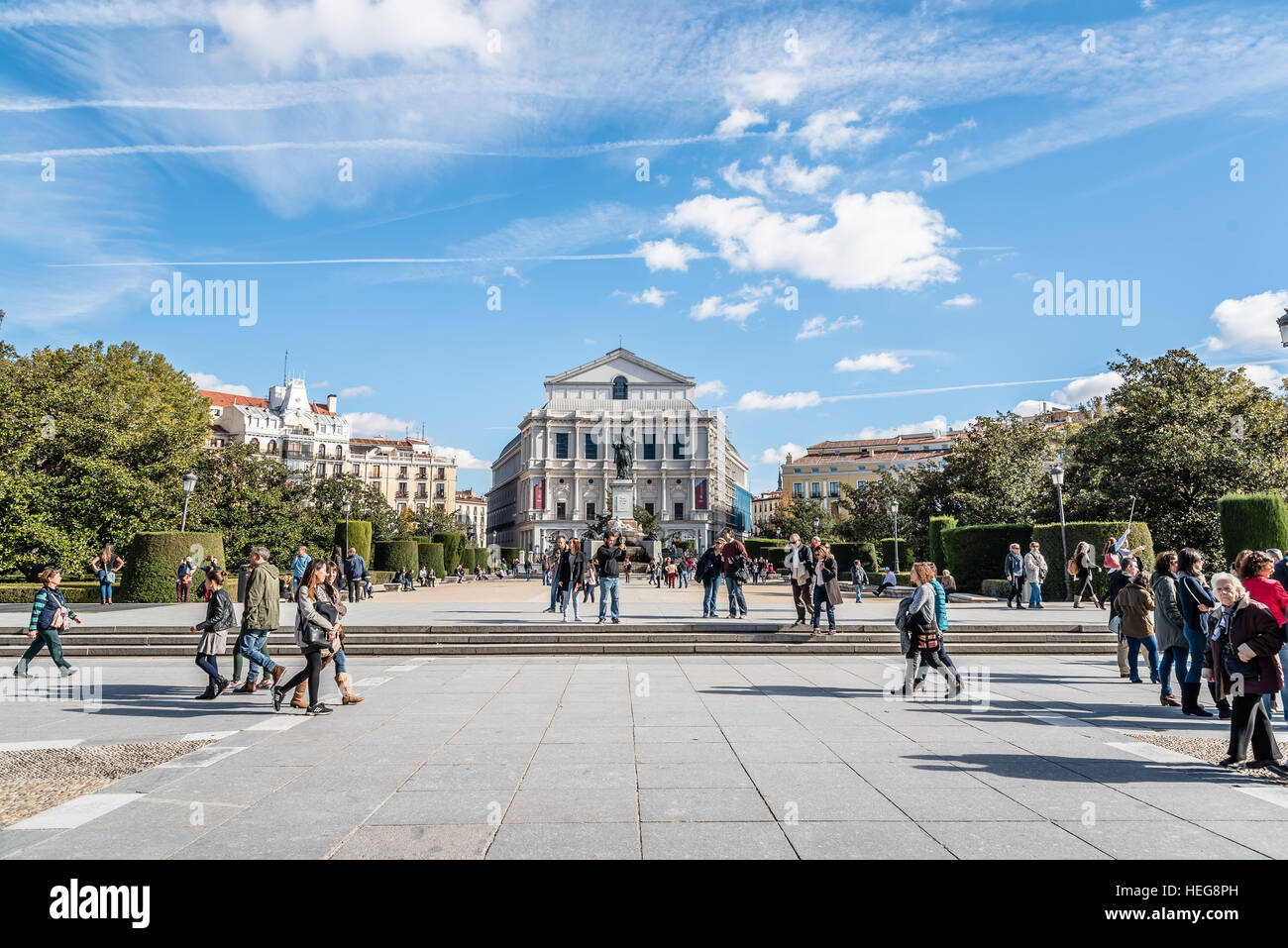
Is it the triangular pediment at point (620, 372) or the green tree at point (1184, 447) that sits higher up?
the triangular pediment at point (620, 372)

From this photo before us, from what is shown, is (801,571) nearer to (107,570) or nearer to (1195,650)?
(1195,650)

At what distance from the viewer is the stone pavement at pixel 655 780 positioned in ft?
15.1

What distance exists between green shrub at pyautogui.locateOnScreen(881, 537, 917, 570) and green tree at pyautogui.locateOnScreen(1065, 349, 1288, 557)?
22998mm

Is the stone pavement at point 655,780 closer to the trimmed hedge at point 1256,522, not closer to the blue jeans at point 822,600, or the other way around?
the blue jeans at point 822,600

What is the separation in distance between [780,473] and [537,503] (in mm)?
38401

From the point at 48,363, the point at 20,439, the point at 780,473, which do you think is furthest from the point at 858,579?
the point at 780,473

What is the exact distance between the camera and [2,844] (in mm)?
4539

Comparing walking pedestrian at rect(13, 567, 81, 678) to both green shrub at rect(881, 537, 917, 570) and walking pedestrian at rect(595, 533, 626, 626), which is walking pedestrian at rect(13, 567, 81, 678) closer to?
walking pedestrian at rect(595, 533, 626, 626)

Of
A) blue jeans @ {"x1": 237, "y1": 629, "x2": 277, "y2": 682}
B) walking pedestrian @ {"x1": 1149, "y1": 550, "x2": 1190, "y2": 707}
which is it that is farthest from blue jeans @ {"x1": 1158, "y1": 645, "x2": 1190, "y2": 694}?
blue jeans @ {"x1": 237, "y1": 629, "x2": 277, "y2": 682}

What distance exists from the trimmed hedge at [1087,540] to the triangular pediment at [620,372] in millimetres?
78147

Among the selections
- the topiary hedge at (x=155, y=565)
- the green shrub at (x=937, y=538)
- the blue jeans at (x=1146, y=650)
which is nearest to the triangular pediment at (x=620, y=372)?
the green shrub at (x=937, y=538)

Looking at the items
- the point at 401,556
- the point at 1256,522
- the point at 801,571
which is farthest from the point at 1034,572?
the point at 401,556

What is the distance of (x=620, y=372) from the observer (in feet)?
338

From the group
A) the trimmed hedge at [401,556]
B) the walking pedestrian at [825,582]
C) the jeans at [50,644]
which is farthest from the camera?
the trimmed hedge at [401,556]
